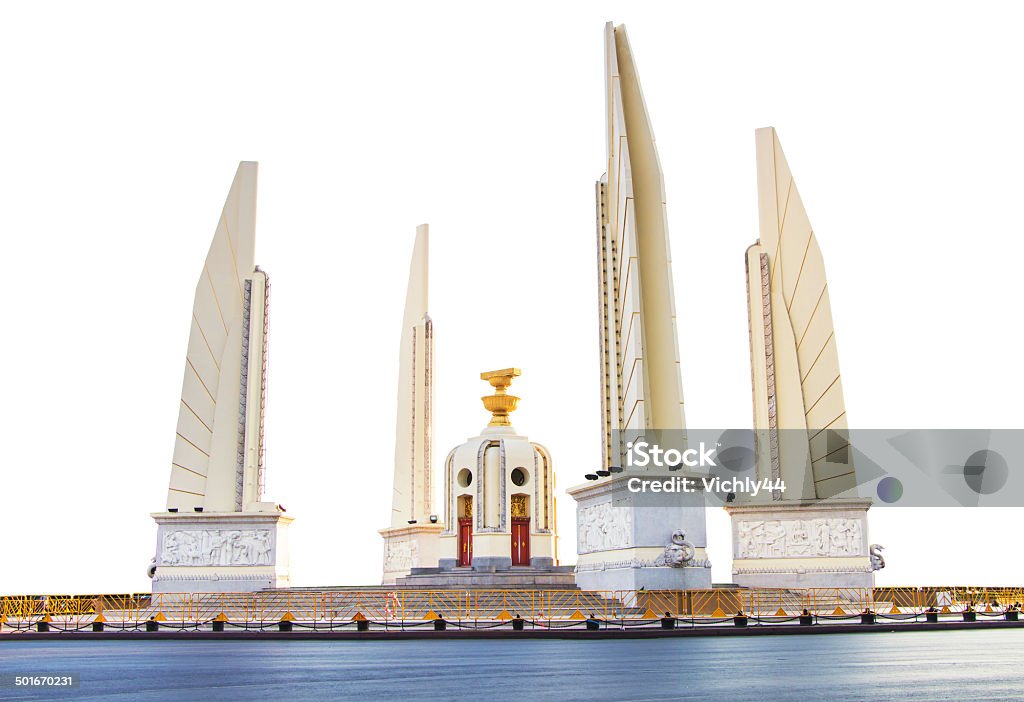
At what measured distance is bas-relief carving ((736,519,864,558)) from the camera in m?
25.9

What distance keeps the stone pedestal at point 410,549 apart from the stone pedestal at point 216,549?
19.4 feet

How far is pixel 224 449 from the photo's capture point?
27766 mm

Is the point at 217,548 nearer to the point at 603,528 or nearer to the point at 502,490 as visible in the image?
the point at 502,490

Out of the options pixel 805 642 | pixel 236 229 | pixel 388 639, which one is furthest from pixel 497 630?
pixel 236 229

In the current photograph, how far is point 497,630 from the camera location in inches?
749

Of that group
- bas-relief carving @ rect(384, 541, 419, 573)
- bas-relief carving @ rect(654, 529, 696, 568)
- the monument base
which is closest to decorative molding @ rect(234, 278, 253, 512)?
the monument base

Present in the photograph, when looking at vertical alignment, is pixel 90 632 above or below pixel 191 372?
below

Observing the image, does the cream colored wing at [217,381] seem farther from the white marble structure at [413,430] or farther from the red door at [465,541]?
the white marble structure at [413,430]

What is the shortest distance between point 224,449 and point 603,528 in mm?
9541

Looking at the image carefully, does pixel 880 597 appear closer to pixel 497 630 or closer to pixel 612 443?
pixel 612 443

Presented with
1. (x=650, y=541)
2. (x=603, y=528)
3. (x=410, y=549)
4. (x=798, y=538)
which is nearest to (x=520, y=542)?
(x=410, y=549)

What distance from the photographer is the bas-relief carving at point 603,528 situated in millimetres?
22594

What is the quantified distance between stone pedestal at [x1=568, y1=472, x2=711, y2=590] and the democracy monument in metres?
0.03

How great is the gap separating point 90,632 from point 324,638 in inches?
185
